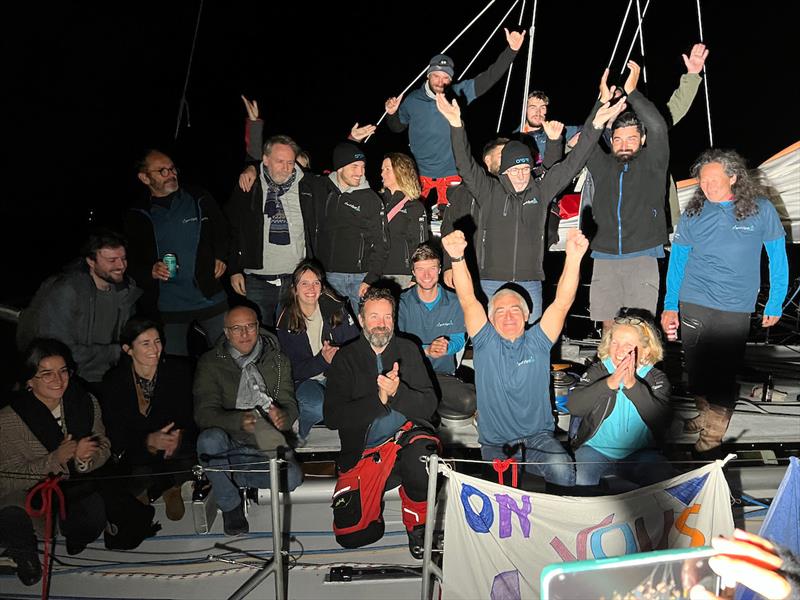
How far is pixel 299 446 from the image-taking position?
13.9 feet

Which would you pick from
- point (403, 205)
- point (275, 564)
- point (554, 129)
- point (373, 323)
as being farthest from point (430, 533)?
point (554, 129)

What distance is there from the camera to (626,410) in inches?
139

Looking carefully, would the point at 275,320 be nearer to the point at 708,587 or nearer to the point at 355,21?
the point at 708,587

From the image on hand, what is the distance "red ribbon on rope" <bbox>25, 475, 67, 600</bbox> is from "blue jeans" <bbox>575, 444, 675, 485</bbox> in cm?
274

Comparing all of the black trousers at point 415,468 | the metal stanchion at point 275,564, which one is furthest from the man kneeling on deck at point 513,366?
the metal stanchion at point 275,564

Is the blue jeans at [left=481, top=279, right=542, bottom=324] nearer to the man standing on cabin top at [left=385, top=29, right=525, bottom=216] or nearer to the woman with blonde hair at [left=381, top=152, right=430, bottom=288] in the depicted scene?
the woman with blonde hair at [left=381, top=152, right=430, bottom=288]

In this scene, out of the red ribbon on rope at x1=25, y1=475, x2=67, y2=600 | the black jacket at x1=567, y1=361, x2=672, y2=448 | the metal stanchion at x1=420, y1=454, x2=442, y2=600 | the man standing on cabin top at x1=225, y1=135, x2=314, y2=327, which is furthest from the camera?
the man standing on cabin top at x1=225, y1=135, x2=314, y2=327

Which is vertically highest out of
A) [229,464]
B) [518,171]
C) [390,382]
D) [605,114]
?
[605,114]

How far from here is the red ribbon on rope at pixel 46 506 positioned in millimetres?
3018

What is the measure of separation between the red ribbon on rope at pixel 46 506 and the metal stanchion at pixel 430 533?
182 centimetres

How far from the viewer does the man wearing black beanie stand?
4.61 meters

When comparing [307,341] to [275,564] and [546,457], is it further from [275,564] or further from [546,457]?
[546,457]

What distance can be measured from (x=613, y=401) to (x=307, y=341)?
81.0 inches

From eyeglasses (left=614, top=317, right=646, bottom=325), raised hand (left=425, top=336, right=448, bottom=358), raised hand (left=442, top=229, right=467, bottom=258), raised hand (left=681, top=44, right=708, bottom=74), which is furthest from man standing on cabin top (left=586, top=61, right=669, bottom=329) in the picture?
raised hand (left=442, top=229, right=467, bottom=258)
